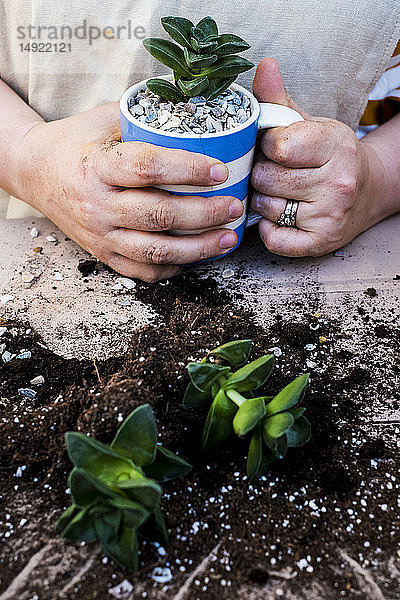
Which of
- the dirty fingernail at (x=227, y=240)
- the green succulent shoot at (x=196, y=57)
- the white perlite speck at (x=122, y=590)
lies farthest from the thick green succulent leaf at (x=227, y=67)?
the white perlite speck at (x=122, y=590)

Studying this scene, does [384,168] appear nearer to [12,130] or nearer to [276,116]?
[276,116]

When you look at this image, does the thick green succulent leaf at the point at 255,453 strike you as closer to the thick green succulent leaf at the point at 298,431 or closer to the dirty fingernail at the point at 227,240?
the thick green succulent leaf at the point at 298,431

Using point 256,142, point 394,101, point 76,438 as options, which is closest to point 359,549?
point 76,438

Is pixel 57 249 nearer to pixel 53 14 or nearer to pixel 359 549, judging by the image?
pixel 53 14

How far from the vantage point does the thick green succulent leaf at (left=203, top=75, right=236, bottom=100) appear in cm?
75

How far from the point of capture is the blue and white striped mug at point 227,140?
0.73 metres

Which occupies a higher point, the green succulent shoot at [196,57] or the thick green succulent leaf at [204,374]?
the green succulent shoot at [196,57]

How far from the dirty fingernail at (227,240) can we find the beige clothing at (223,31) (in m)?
0.31

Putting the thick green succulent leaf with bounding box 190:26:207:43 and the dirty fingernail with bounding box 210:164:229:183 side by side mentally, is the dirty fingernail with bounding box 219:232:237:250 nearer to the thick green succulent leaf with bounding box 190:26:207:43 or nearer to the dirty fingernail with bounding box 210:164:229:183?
the dirty fingernail with bounding box 210:164:229:183

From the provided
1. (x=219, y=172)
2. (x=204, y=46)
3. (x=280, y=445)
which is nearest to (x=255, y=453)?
(x=280, y=445)

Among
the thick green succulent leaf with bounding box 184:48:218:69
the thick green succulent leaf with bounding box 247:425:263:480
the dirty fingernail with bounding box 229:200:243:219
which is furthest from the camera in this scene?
the dirty fingernail with bounding box 229:200:243:219

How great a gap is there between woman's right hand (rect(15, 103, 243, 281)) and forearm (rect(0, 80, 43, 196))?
0.05 feet

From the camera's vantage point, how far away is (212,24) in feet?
2.40

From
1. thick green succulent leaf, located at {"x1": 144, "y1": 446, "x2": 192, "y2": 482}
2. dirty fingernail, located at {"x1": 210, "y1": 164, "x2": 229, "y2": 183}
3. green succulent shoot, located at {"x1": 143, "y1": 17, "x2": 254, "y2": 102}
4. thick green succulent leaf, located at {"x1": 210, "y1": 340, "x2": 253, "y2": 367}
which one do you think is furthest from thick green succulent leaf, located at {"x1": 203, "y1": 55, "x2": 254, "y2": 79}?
thick green succulent leaf, located at {"x1": 144, "y1": 446, "x2": 192, "y2": 482}
